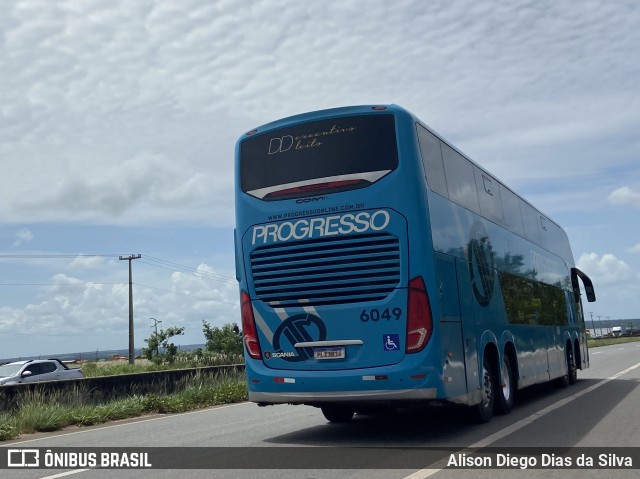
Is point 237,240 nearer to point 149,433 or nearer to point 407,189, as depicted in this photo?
point 407,189

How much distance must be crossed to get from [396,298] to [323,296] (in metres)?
1.02

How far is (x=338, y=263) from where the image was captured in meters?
10.1

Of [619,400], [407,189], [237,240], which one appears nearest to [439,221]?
[407,189]

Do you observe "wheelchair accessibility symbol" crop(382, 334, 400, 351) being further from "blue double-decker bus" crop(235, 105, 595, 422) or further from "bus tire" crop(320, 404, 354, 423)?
"bus tire" crop(320, 404, 354, 423)

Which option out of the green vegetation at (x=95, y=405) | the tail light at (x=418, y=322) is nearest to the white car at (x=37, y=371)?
the green vegetation at (x=95, y=405)

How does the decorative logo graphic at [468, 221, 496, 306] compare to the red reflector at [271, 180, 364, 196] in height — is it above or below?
below

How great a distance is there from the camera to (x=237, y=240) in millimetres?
11094

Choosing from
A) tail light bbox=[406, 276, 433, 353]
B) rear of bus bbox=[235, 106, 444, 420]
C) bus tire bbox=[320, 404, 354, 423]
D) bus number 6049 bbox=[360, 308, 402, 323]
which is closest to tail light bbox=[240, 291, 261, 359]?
rear of bus bbox=[235, 106, 444, 420]

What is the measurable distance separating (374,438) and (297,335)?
1.73 m

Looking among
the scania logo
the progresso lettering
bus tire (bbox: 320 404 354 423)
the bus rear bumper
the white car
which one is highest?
the scania logo

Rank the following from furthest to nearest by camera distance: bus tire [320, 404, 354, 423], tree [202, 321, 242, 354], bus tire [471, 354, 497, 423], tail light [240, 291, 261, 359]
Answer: tree [202, 321, 242, 354] < bus tire [320, 404, 354, 423] < bus tire [471, 354, 497, 423] < tail light [240, 291, 261, 359]

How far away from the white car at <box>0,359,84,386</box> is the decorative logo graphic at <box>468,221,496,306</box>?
1780cm

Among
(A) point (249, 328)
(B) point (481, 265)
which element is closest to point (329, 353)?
(A) point (249, 328)

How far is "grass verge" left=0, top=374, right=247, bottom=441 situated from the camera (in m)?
13.5
